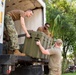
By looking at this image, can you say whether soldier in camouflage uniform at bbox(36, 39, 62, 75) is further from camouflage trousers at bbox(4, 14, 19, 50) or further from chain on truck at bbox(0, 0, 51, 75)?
camouflage trousers at bbox(4, 14, 19, 50)

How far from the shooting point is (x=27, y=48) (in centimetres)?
509

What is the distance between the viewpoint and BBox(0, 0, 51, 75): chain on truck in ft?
14.3

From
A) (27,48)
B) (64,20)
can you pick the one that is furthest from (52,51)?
(64,20)

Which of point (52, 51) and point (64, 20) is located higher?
point (64, 20)

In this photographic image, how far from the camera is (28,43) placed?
510 cm

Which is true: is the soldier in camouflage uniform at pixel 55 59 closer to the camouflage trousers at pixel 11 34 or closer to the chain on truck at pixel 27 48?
the chain on truck at pixel 27 48

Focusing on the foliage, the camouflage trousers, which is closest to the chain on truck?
the camouflage trousers

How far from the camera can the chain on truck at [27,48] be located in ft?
14.3

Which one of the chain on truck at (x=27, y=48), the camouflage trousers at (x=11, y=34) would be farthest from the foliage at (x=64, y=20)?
the camouflage trousers at (x=11, y=34)

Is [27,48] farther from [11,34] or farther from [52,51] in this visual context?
[52,51]

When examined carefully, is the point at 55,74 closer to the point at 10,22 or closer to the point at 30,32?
the point at 30,32

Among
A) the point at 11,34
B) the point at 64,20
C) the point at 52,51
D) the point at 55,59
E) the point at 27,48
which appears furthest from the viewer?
the point at 64,20

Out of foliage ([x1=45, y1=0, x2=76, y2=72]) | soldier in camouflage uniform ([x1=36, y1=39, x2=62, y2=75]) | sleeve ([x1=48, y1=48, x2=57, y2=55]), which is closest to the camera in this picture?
sleeve ([x1=48, y1=48, x2=57, y2=55])

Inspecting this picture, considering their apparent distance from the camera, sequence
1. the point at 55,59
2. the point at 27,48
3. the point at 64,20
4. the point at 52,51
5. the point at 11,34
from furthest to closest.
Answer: the point at 64,20, the point at 55,59, the point at 52,51, the point at 27,48, the point at 11,34
